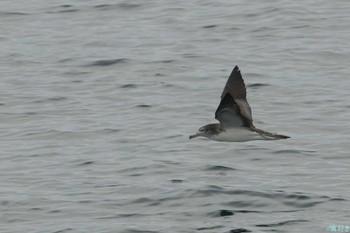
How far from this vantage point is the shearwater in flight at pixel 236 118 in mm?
16359

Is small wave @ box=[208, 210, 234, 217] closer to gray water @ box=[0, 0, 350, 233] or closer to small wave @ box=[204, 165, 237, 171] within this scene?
gray water @ box=[0, 0, 350, 233]

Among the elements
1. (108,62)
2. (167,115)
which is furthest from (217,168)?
(108,62)

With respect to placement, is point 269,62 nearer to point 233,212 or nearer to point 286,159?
point 286,159

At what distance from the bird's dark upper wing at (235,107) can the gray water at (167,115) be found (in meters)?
0.93

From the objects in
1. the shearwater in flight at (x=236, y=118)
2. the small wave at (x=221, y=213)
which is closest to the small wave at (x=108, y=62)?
the shearwater in flight at (x=236, y=118)

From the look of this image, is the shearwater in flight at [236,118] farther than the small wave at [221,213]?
Yes

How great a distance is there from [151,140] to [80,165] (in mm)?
1640

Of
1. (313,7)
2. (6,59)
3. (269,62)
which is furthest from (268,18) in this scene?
(6,59)

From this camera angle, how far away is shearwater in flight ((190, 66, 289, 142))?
16359mm

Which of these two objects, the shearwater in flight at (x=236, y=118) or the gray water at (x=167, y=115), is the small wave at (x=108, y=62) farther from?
the shearwater in flight at (x=236, y=118)

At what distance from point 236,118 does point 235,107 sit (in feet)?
0.95

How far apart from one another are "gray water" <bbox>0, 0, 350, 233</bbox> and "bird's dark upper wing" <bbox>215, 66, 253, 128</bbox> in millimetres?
928

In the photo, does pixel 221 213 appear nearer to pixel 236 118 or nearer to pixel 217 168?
pixel 236 118

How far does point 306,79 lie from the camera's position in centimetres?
2322
